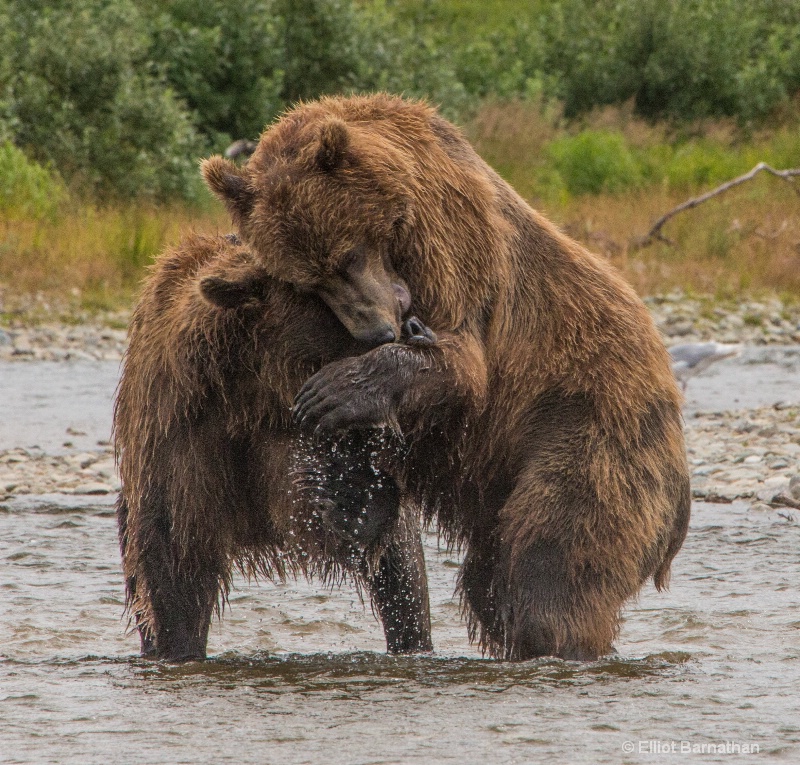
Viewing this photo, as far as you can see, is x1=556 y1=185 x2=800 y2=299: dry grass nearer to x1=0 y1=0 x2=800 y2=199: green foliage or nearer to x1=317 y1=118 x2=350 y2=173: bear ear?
x1=0 y1=0 x2=800 y2=199: green foliage

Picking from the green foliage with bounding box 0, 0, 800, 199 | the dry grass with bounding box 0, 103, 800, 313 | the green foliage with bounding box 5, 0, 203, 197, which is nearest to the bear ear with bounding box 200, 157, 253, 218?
the dry grass with bounding box 0, 103, 800, 313

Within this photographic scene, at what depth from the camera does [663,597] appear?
5.98 metres

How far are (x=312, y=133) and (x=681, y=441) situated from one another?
1547 millimetres

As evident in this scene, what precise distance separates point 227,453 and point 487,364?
0.87 m

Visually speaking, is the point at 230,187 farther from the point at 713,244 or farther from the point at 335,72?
the point at 335,72

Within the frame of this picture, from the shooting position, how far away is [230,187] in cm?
423

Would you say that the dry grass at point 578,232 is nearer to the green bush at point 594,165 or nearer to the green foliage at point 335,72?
the green bush at point 594,165

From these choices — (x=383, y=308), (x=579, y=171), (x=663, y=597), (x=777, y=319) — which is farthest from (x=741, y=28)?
(x=383, y=308)

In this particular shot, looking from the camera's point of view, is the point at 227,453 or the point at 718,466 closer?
the point at 227,453

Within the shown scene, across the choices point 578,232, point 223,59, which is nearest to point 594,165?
point 578,232

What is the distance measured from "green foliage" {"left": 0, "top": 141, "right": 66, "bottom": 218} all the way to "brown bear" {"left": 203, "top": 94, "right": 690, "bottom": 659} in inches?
494

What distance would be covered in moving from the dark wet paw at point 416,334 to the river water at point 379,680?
102 centimetres

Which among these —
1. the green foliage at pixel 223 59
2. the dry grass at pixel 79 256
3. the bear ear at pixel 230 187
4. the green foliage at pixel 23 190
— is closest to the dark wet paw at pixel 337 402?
the bear ear at pixel 230 187

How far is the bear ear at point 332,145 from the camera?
159 inches
